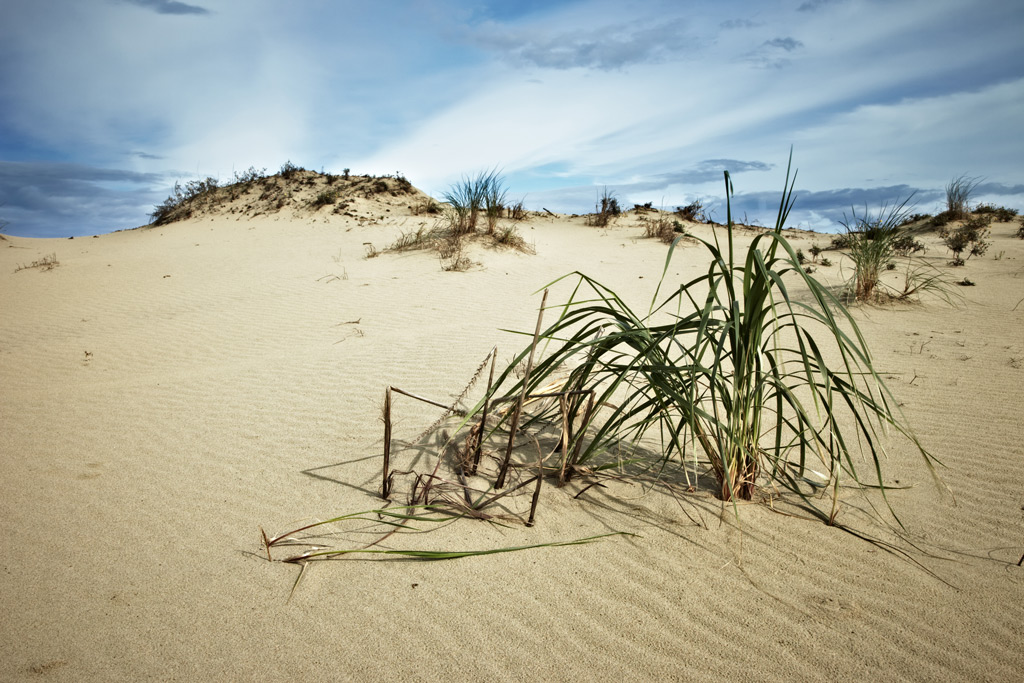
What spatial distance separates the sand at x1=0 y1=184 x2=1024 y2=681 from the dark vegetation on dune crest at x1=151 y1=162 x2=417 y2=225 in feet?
34.5

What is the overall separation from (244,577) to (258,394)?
2.23 metres

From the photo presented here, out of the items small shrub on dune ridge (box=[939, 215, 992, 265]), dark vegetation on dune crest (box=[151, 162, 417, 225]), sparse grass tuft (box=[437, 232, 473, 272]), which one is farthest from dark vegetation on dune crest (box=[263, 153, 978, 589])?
dark vegetation on dune crest (box=[151, 162, 417, 225])

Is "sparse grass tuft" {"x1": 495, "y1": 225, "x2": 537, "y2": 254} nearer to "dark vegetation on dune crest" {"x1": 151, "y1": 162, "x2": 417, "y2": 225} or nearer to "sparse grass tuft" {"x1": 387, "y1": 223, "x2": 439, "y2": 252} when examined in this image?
"sparse grass tuft" {"x1": 387, "y1": 223, "x2": 439, "y2": 252}

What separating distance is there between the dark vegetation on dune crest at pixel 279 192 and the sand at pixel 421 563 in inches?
414

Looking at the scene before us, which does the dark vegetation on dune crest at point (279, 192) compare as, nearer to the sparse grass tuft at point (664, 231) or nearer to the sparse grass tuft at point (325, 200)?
the sparse grass tuft at point (325, 200)

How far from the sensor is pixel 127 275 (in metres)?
9.31

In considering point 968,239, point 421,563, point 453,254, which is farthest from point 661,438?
point 968,239

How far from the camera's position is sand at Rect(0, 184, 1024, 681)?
159 cm

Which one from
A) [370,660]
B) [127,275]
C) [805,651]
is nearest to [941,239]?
[805,651]

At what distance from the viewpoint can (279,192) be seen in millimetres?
15023

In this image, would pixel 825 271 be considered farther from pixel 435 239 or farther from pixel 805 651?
pixel 805 651

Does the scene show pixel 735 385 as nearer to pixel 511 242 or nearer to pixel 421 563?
pixel 421 563

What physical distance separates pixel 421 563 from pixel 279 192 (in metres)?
15.3

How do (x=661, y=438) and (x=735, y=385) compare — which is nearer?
(x=735, y=385)
